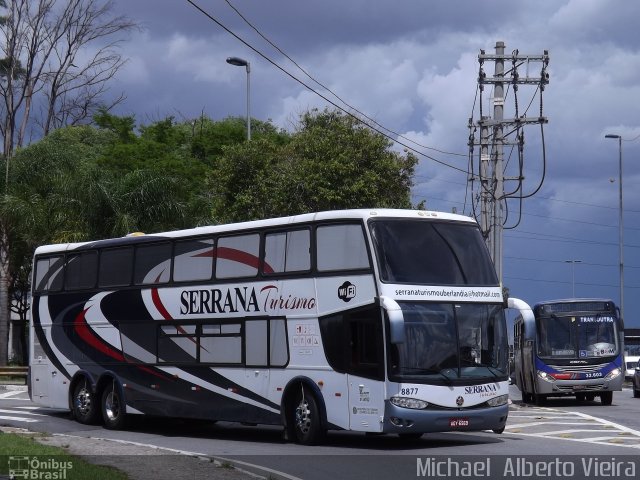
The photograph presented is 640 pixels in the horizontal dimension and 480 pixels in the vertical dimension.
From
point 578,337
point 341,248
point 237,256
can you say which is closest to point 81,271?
point 237,256

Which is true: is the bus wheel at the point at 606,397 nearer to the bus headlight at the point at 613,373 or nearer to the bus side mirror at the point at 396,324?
the bus headlight at the point at 613,373

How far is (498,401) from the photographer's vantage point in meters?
A: 18.9

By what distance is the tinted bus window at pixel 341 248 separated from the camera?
1845 cm

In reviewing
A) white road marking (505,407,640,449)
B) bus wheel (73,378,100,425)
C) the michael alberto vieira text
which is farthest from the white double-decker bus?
white road marking (505,407,640,449)

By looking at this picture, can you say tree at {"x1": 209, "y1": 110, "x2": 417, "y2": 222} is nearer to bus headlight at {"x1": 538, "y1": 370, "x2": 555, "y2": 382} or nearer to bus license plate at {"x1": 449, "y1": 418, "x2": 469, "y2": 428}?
bus headlight at {"x1": 538, "y1": 370, "x2": 555, "y2": 382}

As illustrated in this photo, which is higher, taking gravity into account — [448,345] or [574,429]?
[448,345]

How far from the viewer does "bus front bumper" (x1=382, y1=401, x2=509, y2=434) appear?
1781 centimetres

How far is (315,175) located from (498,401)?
25.1 m

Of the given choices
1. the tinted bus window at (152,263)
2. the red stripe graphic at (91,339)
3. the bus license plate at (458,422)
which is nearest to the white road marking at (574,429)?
the bus license plate at (458,422)

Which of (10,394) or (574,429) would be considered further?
(10,394)

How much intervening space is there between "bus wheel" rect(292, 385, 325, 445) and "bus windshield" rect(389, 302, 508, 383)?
1.81 m

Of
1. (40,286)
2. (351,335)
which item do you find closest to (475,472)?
(351,335)

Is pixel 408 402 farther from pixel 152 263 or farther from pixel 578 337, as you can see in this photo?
pixel 578 337

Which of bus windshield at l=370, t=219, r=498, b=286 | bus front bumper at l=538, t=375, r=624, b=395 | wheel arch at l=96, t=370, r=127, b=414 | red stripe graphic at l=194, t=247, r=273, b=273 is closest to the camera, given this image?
bus windshield at l=370, t=219, r=498, b=286
